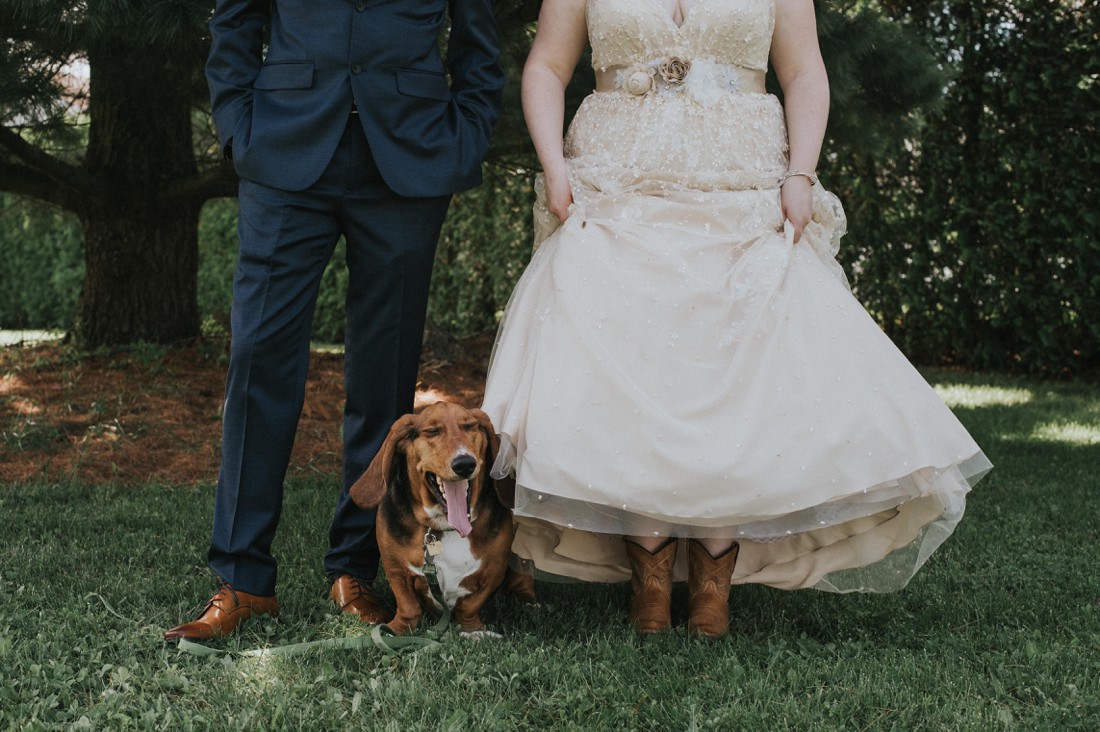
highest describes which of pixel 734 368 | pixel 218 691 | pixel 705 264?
pixel 705 264

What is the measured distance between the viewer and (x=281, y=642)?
2467mm

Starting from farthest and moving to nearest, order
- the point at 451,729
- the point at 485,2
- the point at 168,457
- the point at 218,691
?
the point at 168,457, the point at 485,2, the point at 218,691, the point at 451,729

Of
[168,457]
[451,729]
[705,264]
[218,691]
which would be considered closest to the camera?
[451,729]

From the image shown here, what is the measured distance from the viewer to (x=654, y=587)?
2639mm

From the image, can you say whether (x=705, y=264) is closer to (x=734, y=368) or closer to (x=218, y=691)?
(x=734, y=368)

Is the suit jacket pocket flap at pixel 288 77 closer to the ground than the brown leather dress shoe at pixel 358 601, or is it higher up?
higher up

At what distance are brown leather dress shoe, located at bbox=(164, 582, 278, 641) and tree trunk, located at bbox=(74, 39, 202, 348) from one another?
12.1 feet

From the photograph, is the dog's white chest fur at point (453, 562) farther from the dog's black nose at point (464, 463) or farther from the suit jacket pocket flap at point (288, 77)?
the suit jacket pocket flap at point (288, 77)

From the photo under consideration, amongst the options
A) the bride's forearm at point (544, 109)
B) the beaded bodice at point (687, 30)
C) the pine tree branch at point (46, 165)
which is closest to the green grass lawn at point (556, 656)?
the bride's forearm at point (544, 109)

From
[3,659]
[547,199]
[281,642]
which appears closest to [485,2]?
[547,199]

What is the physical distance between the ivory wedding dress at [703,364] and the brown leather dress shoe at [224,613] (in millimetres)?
675

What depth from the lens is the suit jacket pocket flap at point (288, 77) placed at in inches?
101

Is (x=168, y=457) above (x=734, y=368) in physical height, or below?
below

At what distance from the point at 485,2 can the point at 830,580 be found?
1829 millimetres
